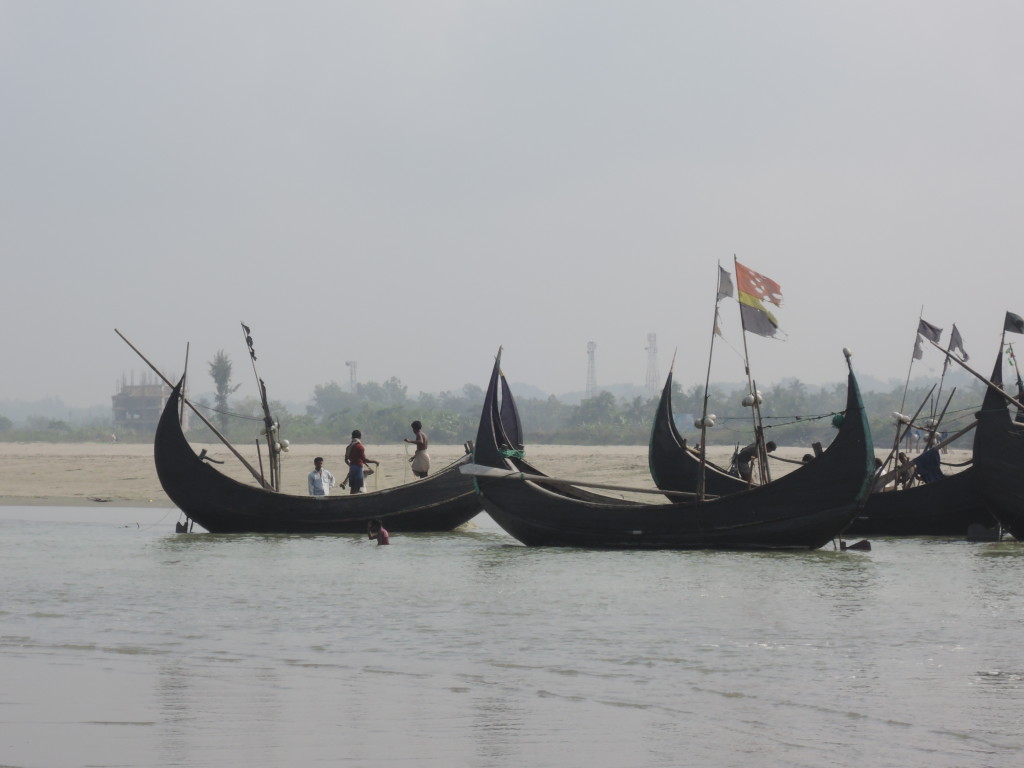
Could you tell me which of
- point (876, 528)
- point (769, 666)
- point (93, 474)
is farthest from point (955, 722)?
point (93, 474)

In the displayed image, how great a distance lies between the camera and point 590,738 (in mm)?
6664

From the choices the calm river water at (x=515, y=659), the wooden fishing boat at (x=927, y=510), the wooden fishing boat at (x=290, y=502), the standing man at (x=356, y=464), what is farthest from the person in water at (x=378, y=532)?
the wooden fishing boat at (x=927, y=510)

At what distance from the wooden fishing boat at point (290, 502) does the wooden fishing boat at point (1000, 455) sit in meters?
7.38

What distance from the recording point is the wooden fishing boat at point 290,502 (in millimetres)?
19188

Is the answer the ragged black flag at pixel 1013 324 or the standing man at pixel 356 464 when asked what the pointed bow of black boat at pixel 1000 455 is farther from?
the standing man at pixel 356 464

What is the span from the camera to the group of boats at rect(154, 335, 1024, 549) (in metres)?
15.5

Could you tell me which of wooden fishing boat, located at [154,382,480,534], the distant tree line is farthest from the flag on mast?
the distant tree line

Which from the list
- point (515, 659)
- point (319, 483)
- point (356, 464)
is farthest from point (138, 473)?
point (515, 659)

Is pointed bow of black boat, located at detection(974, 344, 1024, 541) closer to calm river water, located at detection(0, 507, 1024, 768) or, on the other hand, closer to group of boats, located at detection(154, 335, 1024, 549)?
group of boats, located at detection(154, 335, 1024, 549)

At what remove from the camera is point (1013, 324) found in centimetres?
1805

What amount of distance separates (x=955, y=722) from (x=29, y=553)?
44.8 feet

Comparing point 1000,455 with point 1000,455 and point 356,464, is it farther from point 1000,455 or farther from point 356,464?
point 356,464

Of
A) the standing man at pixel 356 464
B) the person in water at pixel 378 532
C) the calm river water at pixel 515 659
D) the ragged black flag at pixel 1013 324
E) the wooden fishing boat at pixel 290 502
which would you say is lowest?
the calm river water at pixel 515 659

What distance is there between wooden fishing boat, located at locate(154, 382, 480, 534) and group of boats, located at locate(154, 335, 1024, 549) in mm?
19
